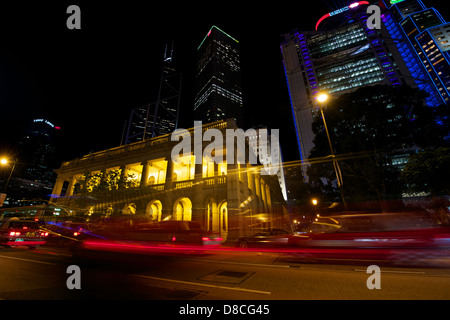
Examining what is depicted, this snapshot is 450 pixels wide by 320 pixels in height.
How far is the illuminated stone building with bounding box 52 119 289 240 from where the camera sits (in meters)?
17.3

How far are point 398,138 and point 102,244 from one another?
78.4 ft

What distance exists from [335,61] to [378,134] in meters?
83.0

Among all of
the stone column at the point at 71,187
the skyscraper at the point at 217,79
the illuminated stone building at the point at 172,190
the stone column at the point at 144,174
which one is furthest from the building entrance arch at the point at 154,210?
the skyscraper at the point at 217,79

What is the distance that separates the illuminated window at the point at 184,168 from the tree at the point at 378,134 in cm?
1571

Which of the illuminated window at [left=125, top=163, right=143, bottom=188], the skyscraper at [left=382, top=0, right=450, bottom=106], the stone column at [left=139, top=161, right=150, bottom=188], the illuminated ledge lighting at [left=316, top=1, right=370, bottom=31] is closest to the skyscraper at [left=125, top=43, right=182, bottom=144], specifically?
the illuminated window at [left=125, top=163, right=143, bottom=188]

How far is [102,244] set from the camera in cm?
904

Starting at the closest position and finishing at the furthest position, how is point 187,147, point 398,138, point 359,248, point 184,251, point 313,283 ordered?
point 313,283 < point 359,248 < point 184,251 < point 398,138 < point 187,147

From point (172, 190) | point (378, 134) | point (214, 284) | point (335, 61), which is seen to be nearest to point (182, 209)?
point (172, 190)

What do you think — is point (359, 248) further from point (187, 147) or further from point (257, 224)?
point (187, 147)

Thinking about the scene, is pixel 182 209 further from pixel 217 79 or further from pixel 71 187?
pixel 217 79

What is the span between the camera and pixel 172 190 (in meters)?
19.8

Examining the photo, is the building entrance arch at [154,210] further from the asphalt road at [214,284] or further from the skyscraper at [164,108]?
the skyscraper at [164,108]
